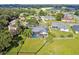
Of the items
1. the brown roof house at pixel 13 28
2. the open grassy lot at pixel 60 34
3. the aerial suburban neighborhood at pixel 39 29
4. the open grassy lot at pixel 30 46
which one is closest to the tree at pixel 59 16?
the aerial suburban neighborhood at pixel 39 29

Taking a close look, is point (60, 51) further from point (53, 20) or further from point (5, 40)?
point (5, 40)

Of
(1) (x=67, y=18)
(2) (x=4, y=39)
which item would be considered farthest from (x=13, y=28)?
(1) (x=67, y=18)

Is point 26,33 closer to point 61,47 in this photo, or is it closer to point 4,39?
point 4,39

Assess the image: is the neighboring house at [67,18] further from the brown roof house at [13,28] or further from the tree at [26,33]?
the brown roof house at [13,28]

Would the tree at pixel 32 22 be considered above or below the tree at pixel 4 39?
above

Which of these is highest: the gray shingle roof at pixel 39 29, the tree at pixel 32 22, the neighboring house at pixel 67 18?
the neighboring house at pixel 67 18

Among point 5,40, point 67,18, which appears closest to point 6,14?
point 5,40
